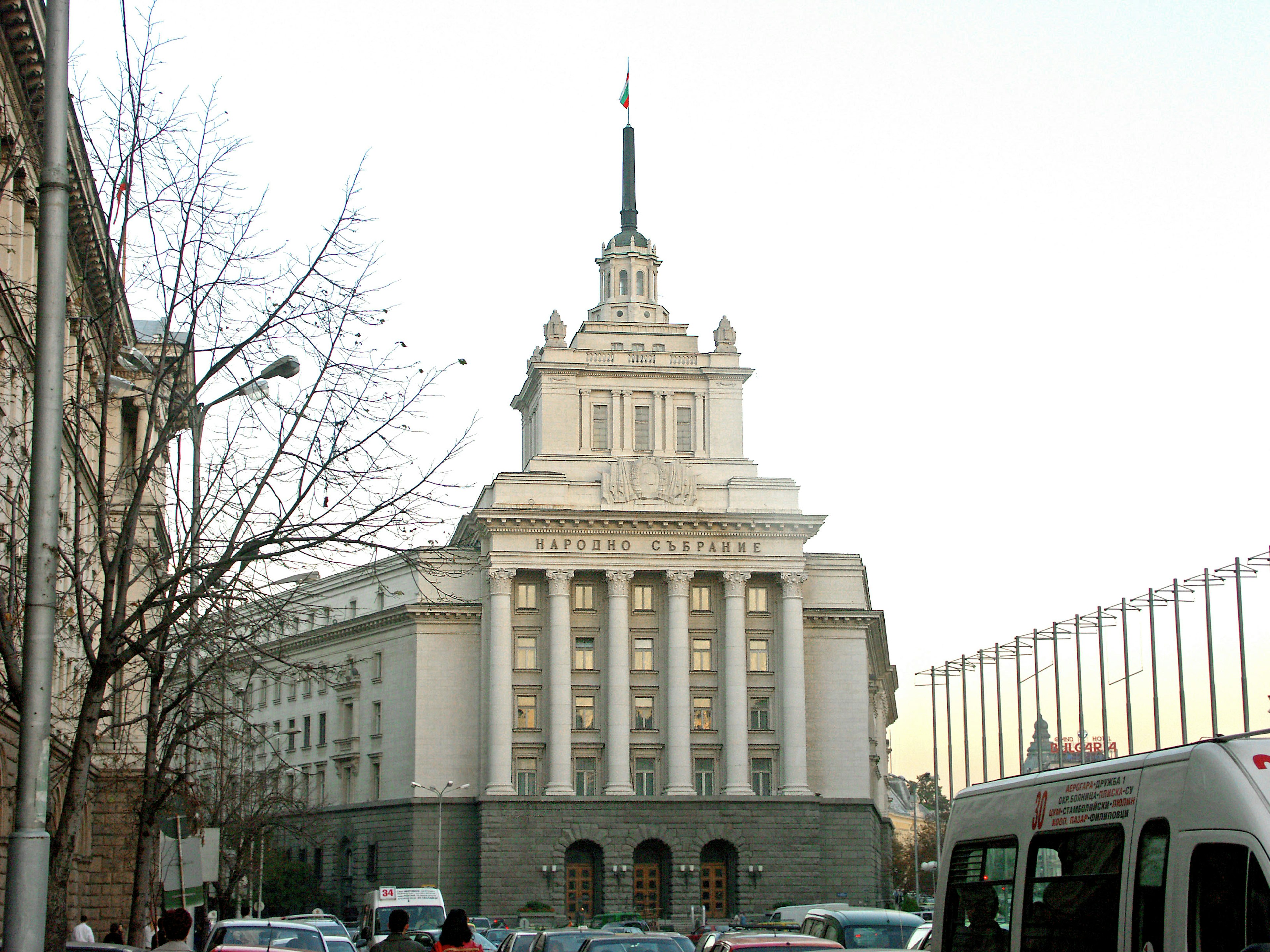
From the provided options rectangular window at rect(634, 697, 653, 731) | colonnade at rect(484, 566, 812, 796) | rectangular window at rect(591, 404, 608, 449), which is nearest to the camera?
colonnade at rect(484, 566, 812, 796)

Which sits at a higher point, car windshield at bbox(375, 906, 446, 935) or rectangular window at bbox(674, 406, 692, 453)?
rectangular window at bbox(674, 406, 692, 453)

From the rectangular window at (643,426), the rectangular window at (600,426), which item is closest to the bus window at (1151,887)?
the rectangular window at (600,426)

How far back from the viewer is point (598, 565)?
3290 inches

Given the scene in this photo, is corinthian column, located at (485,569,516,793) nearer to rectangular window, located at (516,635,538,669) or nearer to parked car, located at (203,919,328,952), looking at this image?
rectangular window, located at (516,635,538,669)

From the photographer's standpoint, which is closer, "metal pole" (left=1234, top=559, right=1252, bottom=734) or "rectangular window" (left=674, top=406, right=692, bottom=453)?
"metal pole" (left=1234, top=559, right=1252, bottom=734)

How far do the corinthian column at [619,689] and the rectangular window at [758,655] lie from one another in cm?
632

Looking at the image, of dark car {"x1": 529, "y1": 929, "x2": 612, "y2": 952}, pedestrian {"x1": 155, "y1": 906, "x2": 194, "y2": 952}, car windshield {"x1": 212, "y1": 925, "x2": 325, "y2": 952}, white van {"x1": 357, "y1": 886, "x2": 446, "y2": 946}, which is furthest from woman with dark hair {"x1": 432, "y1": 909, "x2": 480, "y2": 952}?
white van {"x1": 357, "y1": 886, "x2": 446, "y2": 946}

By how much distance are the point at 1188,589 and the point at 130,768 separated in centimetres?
3587

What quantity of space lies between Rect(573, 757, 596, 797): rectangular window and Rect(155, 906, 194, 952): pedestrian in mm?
65564

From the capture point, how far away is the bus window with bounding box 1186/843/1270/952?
11.3m

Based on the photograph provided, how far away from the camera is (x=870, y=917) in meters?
28.6

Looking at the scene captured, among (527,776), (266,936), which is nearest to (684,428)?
(527,776)

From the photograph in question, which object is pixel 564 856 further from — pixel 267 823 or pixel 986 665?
pixel 986 665

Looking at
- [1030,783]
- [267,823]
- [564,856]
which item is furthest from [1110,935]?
[564,856]
